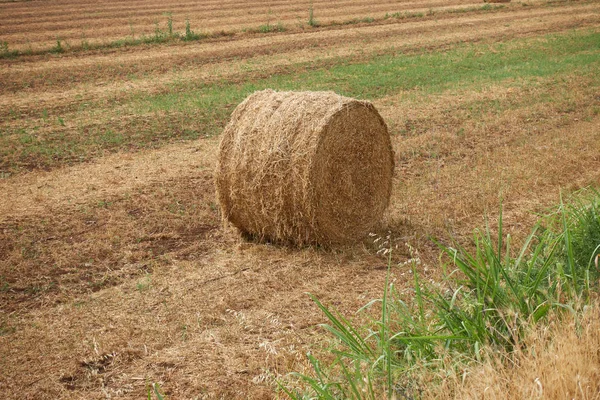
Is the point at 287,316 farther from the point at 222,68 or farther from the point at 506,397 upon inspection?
the point at 222,68

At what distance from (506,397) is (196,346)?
2587 millimetres

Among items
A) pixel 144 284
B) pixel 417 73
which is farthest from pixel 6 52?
pixel 144 284

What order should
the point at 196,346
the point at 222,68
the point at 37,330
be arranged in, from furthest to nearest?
the point at 222,68 < the point at 37,330 < the point at 196,346

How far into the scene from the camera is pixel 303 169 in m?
6.60

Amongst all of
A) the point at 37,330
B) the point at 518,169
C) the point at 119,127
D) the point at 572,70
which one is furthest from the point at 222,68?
the point at 37,330

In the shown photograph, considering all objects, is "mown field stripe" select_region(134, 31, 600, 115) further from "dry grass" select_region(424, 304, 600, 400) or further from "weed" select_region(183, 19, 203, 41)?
"dry grass" select_region(424, 304, 600, 400)

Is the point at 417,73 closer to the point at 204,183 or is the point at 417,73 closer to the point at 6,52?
the point at 204,183

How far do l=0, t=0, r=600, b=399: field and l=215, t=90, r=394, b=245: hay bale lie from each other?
0.28m

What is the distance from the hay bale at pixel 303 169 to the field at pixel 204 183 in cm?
28

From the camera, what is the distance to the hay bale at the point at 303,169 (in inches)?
263

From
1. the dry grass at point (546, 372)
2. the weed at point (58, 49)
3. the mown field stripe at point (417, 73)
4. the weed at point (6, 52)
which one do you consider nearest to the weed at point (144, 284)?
the dry grass at point (546, 372)

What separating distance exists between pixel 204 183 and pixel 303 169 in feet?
9.07

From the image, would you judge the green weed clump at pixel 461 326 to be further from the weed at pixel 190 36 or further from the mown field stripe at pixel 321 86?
the weed at pixel 190 36

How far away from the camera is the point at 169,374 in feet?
15.4
